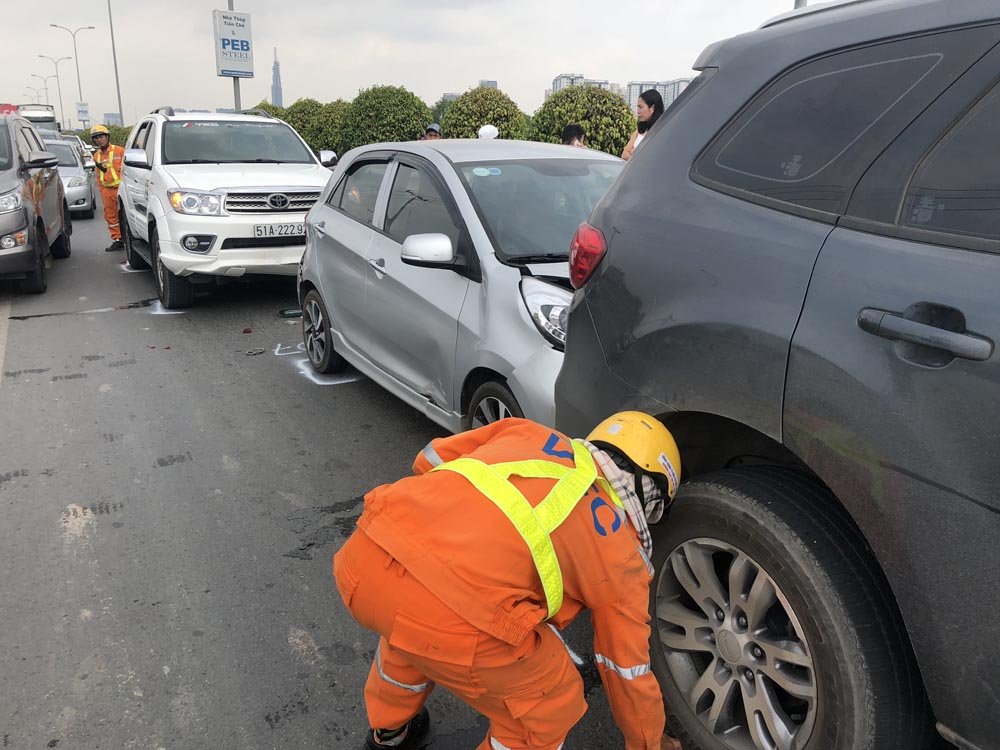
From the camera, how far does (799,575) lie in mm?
1750

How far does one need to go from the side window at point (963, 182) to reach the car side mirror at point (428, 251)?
2.29 m

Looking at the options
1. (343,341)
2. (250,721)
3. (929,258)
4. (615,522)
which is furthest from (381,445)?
(929,258)

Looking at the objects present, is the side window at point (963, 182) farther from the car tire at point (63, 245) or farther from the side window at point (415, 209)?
the car tire at point (63, 245)

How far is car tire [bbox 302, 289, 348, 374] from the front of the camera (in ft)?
17.8

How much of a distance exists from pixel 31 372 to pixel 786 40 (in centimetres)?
574

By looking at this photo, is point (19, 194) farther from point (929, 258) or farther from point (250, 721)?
point (929, 258)

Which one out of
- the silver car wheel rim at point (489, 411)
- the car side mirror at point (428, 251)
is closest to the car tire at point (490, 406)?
the silver car wheel rim at point (489, 411)

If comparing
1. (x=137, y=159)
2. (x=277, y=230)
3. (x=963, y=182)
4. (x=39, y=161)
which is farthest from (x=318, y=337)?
(x=39, y=161)

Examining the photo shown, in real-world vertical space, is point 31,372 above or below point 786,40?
below

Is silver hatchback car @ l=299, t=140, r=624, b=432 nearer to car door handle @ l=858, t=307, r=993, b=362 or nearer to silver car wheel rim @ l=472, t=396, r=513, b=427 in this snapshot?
silver car wheel rim @ l=472, t=396, r=513, b=427

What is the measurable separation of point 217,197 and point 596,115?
5554 millimetres

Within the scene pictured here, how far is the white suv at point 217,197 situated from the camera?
7.13 meters

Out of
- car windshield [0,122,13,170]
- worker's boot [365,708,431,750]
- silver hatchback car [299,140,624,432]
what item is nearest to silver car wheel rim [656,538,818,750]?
worker's boot [365,708,431,750]

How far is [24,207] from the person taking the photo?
7887 mm
